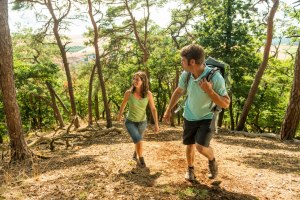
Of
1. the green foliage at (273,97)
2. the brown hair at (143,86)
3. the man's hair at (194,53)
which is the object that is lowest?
the green foliage at (273,97)

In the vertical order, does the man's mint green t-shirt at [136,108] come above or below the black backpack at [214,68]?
below

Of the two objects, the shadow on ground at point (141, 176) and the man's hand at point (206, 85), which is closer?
the man's hand at point (206, 85)

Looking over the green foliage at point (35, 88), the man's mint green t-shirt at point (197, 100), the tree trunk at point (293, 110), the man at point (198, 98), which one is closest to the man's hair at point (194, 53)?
the man at point (198, 98)

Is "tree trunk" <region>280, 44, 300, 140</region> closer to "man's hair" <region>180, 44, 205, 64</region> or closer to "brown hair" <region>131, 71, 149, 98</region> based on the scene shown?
"brown hair" <region>131, 71, 149, 98</region>

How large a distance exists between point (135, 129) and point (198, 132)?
6.60 ft

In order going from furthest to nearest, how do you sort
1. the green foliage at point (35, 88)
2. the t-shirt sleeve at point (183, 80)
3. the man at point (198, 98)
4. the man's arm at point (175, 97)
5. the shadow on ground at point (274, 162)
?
1. the green foliage at point (35, 88)
2. the shadow on ground at point (274, 162)
3. the man's arm at point (175, 97)
4. the t-shirt sleeve at point (183, 80)
5. the man at point (198, 98)

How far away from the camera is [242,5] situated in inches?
712

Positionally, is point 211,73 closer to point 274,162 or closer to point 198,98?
point 198,98

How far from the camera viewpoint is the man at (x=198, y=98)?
4.15 metres

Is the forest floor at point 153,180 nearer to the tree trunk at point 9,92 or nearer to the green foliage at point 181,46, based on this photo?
the tree trunk at point 9,92

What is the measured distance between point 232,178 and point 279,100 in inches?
985

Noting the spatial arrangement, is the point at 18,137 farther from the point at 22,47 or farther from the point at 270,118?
the point at 270,118

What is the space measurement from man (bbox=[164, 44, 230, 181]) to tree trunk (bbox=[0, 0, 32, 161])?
4411 millimetres

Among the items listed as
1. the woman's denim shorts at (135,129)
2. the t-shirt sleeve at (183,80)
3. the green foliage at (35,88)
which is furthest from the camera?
the green foliage at (35,88)
